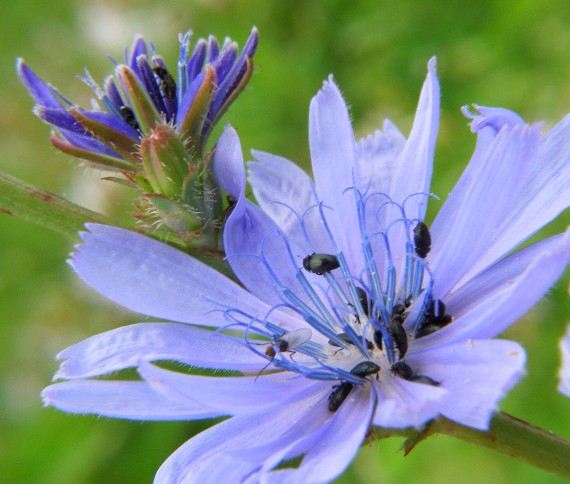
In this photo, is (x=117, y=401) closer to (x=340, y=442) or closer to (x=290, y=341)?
(x=290, y=341)

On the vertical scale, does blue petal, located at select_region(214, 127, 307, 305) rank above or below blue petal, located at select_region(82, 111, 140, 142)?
below

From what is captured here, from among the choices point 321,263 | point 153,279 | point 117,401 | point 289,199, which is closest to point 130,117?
point 153,279

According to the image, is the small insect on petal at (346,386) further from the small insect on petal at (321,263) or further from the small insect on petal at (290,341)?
the small insect on petal at (321,263)

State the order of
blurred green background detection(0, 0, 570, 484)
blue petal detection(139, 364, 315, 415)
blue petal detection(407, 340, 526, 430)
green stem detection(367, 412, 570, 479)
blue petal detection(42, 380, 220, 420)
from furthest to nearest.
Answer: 1. blurred green background detection(0, 0, 570, 484)
2. blue petal detection(42, 380, 220, 420)
3. green stem detection(367, 412, 570, 479)
4. blue petal detection(139, 364, 315, 415)
5. blue petal detection(407, 340, 526, 430)

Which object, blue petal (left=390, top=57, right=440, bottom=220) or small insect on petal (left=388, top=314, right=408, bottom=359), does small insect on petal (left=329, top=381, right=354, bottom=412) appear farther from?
blue petal (left=390, top=57, right=440, bottom=220)

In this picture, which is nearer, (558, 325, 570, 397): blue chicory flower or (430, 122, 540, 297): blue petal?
(558, 325, 570, 397): blue chicory flower

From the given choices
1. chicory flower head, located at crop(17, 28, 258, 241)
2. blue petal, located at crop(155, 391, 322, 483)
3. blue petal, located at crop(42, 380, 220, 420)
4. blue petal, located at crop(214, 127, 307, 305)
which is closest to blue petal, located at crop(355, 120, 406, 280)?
Answer: blue petal, located at crop(214, 127, 307, 305)

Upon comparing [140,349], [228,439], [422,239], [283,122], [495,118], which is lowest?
[228,439]

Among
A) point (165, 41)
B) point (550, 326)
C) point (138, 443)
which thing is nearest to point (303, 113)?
point (165, 41)
